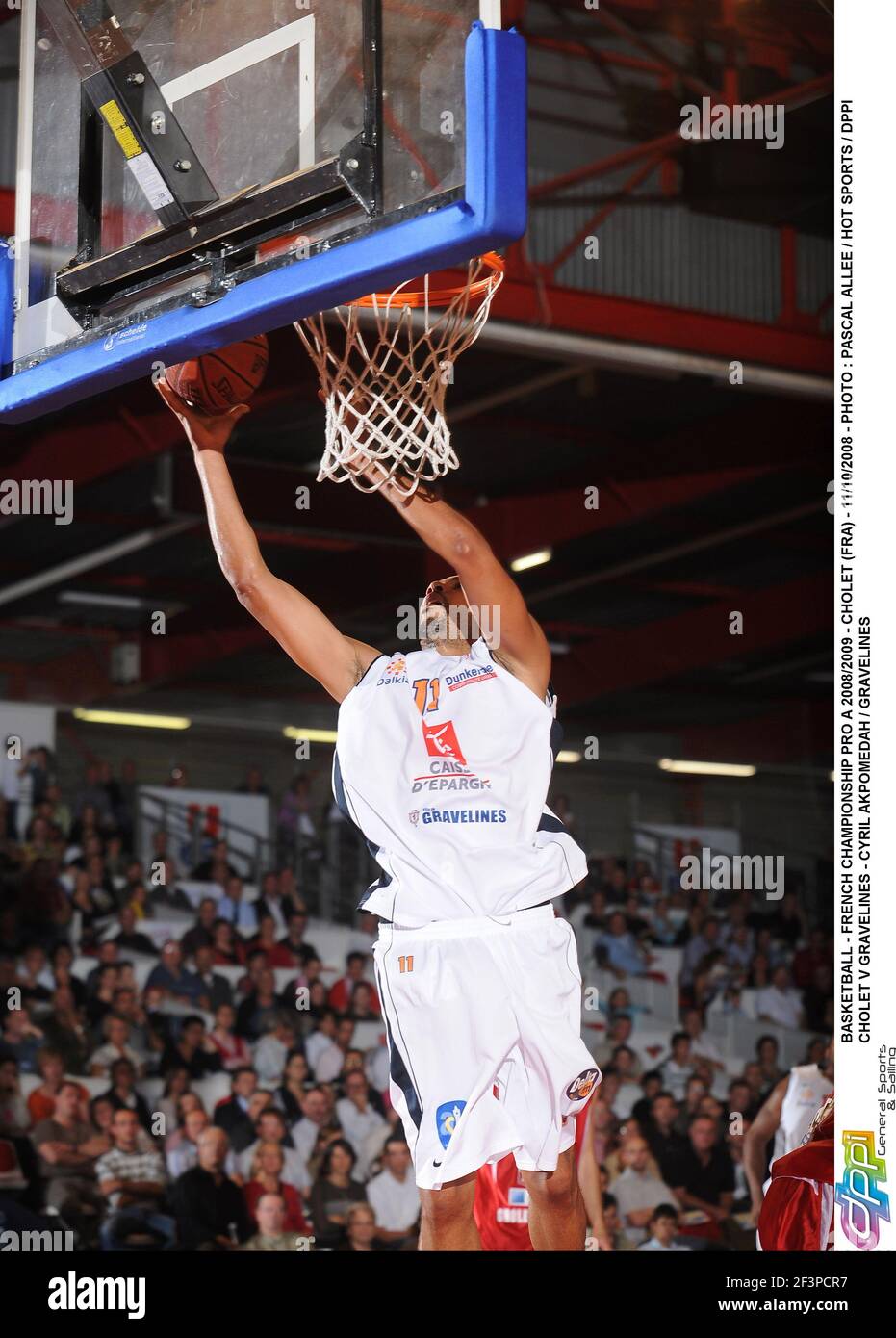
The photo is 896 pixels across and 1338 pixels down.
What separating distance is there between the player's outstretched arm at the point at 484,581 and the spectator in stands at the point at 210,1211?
543cm

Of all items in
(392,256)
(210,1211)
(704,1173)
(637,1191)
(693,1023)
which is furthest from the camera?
(693,1023)

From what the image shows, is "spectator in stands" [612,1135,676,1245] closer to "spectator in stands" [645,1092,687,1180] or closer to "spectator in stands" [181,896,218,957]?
"spectator in stands" [645,1092,687,1180]

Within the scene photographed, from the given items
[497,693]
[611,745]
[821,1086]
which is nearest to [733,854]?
[611,745]

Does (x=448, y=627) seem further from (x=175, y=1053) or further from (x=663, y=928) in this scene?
(x=663, y=928)

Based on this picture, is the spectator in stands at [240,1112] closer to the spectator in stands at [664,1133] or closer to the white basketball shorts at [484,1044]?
the spectator in stands at [664,1133]

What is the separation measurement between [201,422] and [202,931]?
8.85 m

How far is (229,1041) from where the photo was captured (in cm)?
1216

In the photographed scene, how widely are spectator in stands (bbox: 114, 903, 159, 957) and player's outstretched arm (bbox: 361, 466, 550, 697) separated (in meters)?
8.87

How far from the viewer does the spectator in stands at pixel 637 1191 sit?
9.81 m

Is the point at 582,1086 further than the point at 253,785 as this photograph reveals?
No

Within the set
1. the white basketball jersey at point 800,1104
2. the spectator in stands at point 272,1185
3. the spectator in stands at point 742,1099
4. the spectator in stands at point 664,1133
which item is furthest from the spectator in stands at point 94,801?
the white basketball jersey at point 800,1104

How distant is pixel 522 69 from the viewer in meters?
3.58

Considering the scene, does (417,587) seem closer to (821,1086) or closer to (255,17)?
(821,1086)
